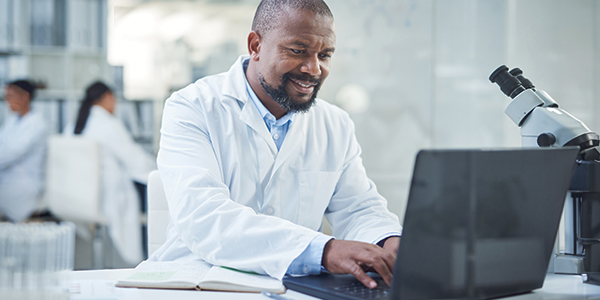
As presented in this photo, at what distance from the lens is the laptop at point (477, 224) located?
2.01 feet

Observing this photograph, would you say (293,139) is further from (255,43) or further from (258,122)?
(255,43)

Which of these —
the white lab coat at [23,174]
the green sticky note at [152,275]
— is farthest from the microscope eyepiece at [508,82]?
the white lab coat at [23,174]

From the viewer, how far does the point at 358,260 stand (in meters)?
0.80

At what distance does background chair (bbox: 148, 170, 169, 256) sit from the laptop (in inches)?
22.1

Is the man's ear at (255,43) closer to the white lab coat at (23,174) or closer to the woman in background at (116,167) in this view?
the woman in background at (116,167)

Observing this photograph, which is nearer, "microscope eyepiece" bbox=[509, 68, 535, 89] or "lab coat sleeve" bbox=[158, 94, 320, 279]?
"lab coat sleeve" bbox=[158, 94, 320, 279]

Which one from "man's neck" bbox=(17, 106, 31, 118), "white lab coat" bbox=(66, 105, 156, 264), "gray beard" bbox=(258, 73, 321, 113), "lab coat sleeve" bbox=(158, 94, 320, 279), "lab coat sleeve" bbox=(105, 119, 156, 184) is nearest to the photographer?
"lab coat sleeve" bbox=(158, 94, 320, 279)

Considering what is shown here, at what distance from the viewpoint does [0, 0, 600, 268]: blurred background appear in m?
2.73

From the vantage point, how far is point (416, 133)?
121 inches

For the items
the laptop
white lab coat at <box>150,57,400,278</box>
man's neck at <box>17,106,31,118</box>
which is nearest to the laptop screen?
the laptop

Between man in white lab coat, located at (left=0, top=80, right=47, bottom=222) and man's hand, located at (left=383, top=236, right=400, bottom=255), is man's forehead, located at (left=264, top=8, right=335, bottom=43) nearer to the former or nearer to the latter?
man's hand, located at (left=383, top=236, right=400, bottom=255)

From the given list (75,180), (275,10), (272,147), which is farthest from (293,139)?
(75,180)

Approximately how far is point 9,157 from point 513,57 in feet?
10.1

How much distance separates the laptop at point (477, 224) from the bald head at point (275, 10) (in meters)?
0.64
